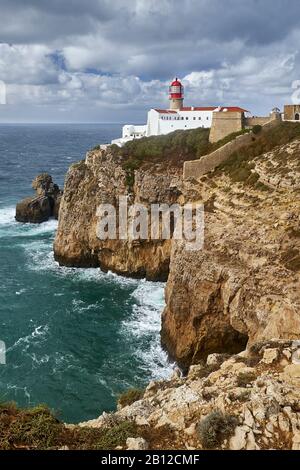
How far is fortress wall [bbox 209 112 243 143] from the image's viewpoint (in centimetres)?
4241

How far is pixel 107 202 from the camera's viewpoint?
4344cm

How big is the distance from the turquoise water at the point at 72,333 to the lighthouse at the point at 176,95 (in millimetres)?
26399

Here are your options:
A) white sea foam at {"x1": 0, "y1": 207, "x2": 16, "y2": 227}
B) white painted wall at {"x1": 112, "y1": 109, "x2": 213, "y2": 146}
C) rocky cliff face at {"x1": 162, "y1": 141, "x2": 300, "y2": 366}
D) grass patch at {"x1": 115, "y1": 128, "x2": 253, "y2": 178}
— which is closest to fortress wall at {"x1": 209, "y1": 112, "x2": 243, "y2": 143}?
grass patch at {"x1": 115, "y1": 128, "x2": 253, "y2": 178}

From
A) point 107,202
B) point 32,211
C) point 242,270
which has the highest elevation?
point 107,202

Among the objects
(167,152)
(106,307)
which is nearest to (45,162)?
(167,152)

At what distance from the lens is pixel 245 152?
35312 mm

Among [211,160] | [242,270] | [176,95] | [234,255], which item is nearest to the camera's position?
[242,270]

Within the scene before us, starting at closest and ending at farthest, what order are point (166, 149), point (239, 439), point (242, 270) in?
1. point (239, 439)
2. point (242, 270)
3. point (166, 149)

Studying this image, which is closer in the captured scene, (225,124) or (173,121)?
(225,124)

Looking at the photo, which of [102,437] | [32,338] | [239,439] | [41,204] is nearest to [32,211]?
[41,204]

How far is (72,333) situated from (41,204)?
1353 inches

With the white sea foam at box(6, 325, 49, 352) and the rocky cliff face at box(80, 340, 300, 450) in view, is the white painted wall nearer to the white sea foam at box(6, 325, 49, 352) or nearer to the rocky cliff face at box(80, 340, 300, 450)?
the white sea foam at box(6, 325, 49, 352)

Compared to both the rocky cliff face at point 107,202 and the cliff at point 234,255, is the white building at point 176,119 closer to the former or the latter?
the rocky cliff face at point 107,202

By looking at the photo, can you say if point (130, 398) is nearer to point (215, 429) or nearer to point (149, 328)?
point (215, 429)
